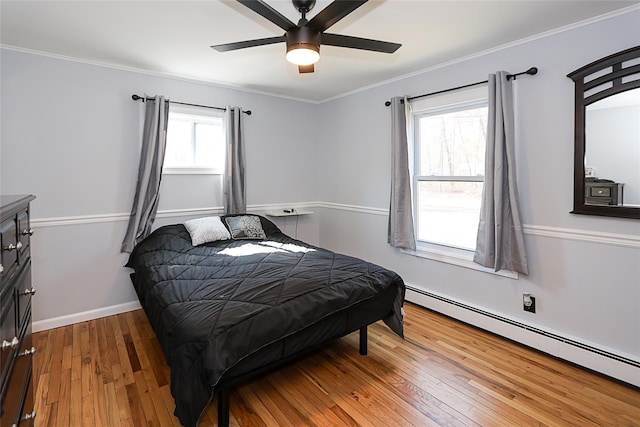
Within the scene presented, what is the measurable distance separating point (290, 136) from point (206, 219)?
168cm

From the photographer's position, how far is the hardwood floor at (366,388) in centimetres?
190

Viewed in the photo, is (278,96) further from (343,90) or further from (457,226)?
(457,226)

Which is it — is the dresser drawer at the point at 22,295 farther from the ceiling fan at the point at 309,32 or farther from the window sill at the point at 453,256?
the window sill at the point at 453,256

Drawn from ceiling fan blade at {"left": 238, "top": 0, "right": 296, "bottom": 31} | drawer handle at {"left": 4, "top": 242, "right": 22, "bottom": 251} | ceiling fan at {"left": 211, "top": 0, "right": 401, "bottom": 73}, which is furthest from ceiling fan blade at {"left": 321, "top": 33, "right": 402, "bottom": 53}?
drawer handle at {"left": 4, "top": 242, "right": 22, "bottom": 251}

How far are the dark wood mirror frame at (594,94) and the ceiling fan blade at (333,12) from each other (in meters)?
1.79

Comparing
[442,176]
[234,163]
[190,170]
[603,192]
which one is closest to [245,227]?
[234,163]

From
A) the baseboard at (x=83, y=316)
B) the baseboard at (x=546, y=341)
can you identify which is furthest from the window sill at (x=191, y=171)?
the baseboard at (x=546, y=341)

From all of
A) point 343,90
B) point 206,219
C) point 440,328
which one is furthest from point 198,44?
point 440,328

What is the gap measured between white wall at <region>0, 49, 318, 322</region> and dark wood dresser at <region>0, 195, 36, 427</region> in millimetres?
1856

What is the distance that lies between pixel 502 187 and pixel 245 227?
8.12 feet

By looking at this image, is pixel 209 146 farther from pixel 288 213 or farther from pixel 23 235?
pixel 23 235

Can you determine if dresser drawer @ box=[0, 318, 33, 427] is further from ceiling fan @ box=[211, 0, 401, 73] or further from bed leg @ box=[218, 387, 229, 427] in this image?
ceiling fan @ box=[211, 0, 401, 73]

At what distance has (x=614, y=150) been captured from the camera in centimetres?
223

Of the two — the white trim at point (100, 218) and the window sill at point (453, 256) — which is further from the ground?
the white trim at point (100, 218)
